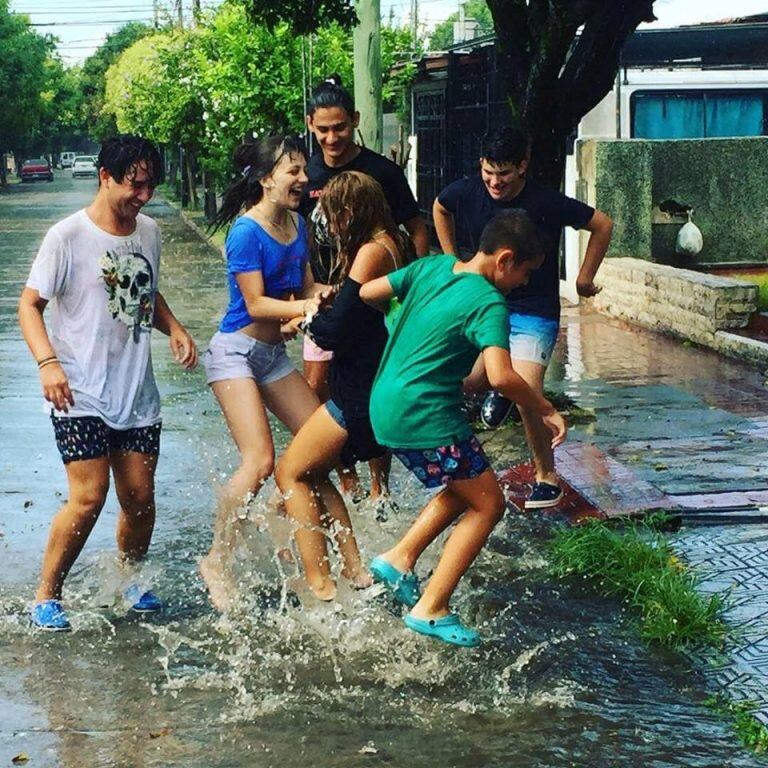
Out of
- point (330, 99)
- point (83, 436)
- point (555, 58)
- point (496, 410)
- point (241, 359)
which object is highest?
point (555, 58)

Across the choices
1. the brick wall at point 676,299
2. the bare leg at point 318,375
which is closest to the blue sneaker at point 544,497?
the bare leg at point 318,375

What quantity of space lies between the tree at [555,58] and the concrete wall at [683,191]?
5732mm

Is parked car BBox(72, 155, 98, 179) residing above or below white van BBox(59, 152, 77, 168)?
above

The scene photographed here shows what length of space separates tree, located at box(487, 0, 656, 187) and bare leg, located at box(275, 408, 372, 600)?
4562mm

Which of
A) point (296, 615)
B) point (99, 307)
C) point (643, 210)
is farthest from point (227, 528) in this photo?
point (643, 210)

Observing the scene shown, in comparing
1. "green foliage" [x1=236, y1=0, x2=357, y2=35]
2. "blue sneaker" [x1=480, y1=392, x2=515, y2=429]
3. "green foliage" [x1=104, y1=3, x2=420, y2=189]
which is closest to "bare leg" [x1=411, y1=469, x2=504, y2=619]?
"blue sneaker" [x1=480, y1=392, x2=515, y2=429]

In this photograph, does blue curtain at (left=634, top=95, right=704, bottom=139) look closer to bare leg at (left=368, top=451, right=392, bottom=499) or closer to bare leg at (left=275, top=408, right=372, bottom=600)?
bare leg at (left=368, top=451, right=392, bottom=499)

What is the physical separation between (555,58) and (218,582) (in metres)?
4.91

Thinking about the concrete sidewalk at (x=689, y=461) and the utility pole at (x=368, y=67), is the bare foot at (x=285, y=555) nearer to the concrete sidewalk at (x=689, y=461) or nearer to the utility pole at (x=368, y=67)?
the concrete sidewalk at (x=689, y=461)

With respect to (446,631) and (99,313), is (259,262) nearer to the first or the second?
(99,313)

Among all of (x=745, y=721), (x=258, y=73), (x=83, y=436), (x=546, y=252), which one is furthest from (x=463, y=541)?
(x=258, y=73)

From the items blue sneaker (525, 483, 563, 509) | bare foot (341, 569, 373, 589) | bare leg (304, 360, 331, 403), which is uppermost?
bare leg (304, 360, 331, 403)

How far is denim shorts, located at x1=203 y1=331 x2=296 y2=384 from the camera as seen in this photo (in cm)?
644

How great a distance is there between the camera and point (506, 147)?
291 inches
